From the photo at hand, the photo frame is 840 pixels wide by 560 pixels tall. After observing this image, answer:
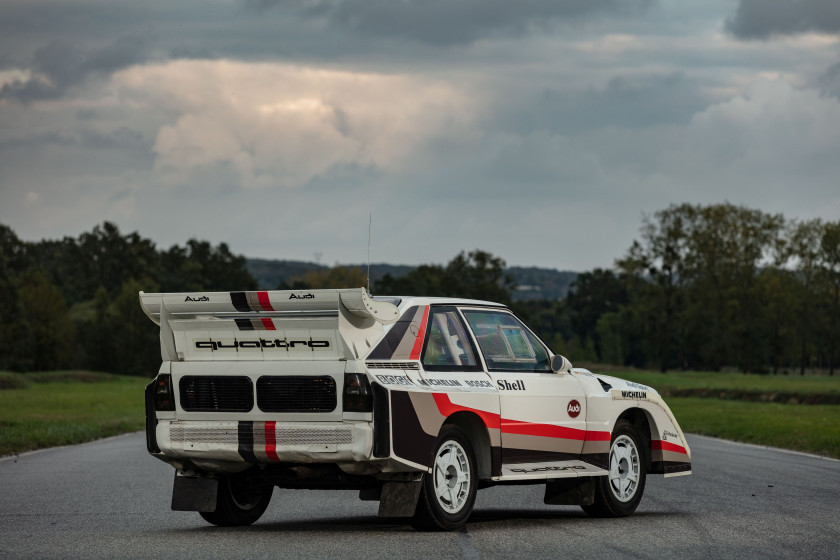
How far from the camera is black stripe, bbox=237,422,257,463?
10.2 meters

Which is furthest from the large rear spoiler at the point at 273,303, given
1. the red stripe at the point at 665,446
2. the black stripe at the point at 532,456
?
the red stripe at the point at 665,446

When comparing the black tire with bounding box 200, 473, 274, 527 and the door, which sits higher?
the door

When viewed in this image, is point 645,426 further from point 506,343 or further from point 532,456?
point 506,343

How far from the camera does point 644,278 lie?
111 m

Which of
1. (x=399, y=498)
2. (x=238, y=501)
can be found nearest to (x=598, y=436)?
(x=399, y=498)

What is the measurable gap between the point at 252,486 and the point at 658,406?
13.1 feet

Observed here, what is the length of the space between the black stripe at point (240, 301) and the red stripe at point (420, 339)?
4.24 feet

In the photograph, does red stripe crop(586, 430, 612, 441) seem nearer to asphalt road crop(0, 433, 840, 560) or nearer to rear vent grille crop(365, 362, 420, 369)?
asphalt road crop(0, 433, 840, 560)

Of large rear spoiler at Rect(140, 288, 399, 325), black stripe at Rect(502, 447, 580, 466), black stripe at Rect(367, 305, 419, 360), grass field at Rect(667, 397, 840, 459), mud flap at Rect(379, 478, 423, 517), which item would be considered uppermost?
large rear spoiler at Rect(140, 288, 399, 325)

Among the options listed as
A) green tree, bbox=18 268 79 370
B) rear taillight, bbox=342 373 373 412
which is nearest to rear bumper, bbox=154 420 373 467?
rear taillight, bbox=342 373 373 412

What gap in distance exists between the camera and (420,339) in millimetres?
10578

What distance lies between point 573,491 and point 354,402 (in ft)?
10.1

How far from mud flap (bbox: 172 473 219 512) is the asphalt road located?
22 centimetres

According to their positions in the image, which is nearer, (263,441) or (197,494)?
(263,441)
